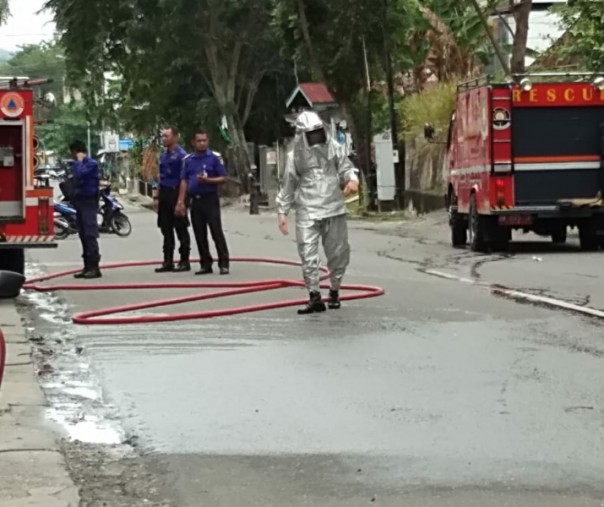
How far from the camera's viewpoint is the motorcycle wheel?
28266 millimetres

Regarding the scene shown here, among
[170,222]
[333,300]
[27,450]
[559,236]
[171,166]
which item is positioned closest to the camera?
[27,450]

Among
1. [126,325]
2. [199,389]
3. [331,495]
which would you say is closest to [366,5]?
[126,325]

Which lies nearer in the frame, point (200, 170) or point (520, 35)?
point (200, 170)

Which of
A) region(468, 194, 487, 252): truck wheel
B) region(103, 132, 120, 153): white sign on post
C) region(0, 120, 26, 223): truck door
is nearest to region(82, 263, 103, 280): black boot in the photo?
region(0, 120, 26, 223): truck door

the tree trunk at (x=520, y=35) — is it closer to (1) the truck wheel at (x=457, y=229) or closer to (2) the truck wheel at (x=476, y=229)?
(1) the truck wheel at (x=457, y=229)

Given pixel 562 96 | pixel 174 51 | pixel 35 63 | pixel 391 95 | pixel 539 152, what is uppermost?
pixel 35 63

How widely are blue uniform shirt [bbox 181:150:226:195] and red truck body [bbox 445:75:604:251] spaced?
17.4 feet

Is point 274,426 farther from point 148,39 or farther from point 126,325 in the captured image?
point 148,39

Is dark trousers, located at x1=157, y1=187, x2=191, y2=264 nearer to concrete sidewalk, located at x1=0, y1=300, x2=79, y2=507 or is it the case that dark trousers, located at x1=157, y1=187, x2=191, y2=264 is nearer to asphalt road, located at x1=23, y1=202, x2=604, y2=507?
asphalt road, located at x1=23, y1=202, x2=604, y2=507

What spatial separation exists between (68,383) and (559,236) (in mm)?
14662

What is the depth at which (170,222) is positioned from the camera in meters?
16.8

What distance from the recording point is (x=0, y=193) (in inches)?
573

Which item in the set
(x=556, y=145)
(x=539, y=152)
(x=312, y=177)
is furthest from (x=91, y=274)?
(x=556, y=145)

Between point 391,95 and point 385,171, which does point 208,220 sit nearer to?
point 391,95
